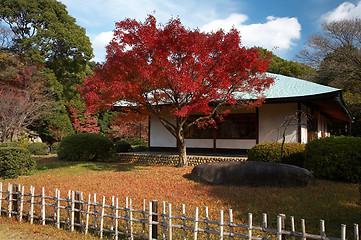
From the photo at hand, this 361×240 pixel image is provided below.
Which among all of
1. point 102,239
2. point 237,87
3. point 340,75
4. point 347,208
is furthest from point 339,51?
point 102,239

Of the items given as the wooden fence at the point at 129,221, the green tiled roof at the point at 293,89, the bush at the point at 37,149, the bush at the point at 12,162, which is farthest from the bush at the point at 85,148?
the green tiled roof at the point at 293,89

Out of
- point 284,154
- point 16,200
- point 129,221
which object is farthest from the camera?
point 284,154

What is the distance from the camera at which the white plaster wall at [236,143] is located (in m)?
14.1

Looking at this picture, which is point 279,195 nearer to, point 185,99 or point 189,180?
point 189,180

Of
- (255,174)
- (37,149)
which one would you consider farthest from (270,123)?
(37,149)

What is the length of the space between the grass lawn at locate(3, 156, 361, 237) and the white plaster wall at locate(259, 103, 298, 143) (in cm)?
522

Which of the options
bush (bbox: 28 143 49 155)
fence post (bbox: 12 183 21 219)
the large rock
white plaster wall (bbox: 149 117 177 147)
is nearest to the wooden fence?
fence post (bbox: 12 183 21 219)

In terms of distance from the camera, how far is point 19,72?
21.5 meters

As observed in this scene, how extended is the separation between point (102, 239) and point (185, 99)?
8000 mm

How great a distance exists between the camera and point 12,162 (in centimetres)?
958

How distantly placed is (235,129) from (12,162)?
1051cm

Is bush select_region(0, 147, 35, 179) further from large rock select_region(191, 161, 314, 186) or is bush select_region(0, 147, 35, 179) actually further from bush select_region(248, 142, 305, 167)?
bush select_region(248, 142, 305, 167)

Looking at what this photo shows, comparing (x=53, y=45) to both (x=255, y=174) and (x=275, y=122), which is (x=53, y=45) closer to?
(x=275, y=122)

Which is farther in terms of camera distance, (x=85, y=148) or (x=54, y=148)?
(x=54, y=148)
